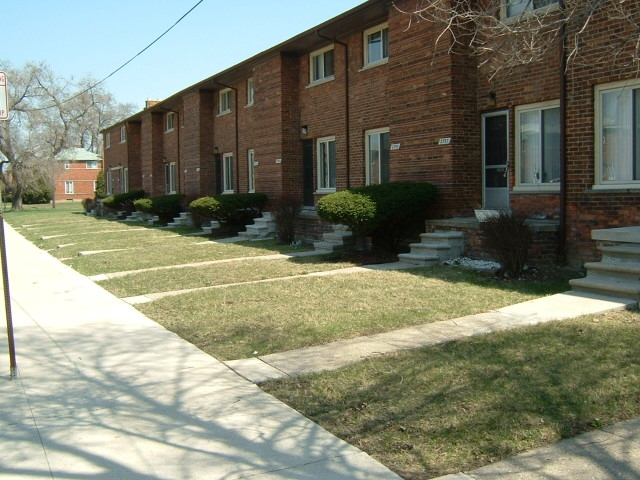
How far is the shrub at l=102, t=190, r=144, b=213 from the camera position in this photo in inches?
1422

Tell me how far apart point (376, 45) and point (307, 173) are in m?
4.81

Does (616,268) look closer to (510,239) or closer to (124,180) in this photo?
(510,239)

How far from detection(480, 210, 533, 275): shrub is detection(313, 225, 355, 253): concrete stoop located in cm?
512

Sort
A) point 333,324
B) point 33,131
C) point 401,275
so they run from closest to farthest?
point 333,324 < point 401,275 < point 33,131

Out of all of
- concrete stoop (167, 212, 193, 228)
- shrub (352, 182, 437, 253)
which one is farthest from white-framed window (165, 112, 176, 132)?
shrub (352, 182, 437, 253)

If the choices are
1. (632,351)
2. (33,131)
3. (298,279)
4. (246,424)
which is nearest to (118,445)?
(246,424)

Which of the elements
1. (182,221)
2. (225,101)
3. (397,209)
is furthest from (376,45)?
(182,221)

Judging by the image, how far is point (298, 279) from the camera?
11.6 metres

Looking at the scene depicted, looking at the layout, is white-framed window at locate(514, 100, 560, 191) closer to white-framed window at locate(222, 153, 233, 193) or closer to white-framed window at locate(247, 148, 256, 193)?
white-framed window at locate(247, 148, 256, 193)

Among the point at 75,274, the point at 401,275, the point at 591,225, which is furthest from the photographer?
the point at 75,274

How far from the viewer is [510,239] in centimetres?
1028

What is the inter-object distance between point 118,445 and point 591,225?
830 cm

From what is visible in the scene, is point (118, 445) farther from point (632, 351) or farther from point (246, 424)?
point (632, 351)

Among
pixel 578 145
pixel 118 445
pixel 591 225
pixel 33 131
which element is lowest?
pixel 118 445
